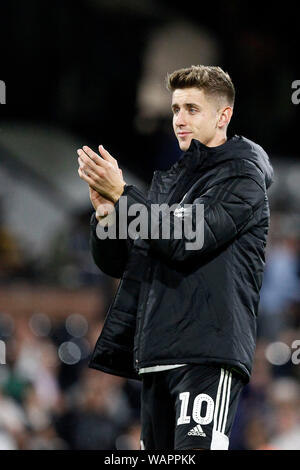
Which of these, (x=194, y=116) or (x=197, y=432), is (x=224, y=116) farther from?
(x=197, y=432)

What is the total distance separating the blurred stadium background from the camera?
754cm

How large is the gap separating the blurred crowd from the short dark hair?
11.3ft

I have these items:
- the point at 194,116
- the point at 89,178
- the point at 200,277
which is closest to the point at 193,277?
the point at 200,277

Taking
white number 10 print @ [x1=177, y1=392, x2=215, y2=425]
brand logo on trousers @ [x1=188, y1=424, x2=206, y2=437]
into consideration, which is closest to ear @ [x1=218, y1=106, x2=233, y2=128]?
white number 10 print @ [x1=177, y1=392, x2=215, y2=425]

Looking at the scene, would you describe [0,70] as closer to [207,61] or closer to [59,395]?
[207,61]

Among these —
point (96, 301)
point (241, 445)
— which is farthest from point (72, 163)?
point (241, 445)

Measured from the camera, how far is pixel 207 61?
14.8 metres

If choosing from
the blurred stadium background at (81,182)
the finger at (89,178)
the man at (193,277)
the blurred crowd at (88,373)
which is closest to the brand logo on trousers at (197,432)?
the man at (193,277)

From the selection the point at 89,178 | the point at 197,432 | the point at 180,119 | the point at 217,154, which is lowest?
the point at 197,432

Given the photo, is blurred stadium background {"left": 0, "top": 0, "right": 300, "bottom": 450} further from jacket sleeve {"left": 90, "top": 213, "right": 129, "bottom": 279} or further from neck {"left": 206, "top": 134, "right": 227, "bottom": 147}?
neck {"left": 206, "top": 134, "right": 227, "bottom": 147}

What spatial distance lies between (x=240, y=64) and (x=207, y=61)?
2.17 ft

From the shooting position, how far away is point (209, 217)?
3445mm

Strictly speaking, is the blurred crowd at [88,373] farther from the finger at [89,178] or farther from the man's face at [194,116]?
the finger at [89,178]

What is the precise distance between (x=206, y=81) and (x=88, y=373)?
477 centimetres
